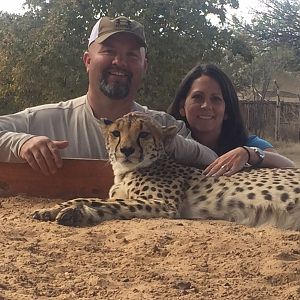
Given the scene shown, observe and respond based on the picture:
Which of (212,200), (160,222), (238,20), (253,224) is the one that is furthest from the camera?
(238,20)

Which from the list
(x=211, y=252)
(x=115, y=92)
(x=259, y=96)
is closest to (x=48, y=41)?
(x=259, y=96)

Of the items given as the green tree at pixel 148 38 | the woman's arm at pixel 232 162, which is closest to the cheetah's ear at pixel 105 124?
the woman's arm at pixel 232 162

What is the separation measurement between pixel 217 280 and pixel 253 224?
3.30 ft

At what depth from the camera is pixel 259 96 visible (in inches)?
634

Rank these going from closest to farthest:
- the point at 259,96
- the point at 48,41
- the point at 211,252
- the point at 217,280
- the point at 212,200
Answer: the point at 217,280
the point at 211,252
the point at 212,200
the point at 48,41
the point at 259,96

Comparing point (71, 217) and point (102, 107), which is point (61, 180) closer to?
point (102, 107)

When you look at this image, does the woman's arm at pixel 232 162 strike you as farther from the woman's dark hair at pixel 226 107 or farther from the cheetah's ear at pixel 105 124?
the woman's dark hair at pixel 226 107

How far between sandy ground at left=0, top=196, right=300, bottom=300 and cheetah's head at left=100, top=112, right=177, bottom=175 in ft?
1.75

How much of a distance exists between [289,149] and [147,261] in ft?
37.4

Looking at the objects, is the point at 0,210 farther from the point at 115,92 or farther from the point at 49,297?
the point at 49,297

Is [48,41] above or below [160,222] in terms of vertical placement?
above

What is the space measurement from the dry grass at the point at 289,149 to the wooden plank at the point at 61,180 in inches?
333

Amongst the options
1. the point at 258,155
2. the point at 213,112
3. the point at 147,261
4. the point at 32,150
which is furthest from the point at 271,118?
the point at 147,261

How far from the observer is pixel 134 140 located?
283 centimetres
